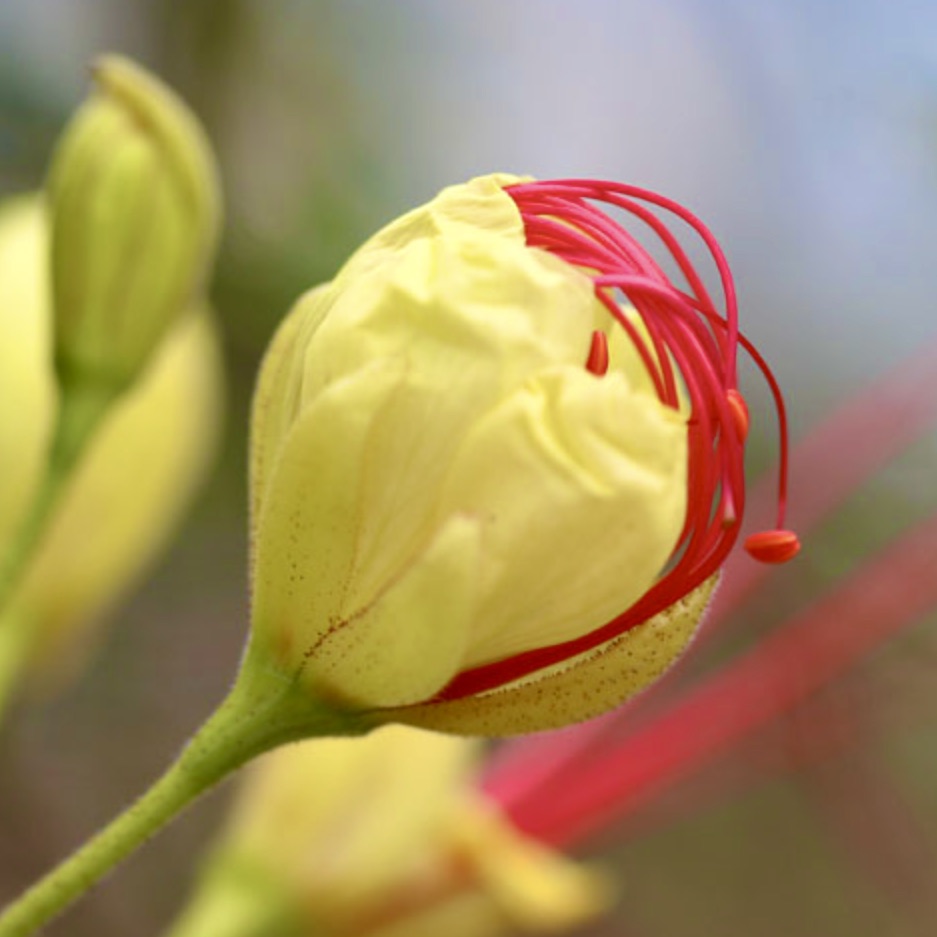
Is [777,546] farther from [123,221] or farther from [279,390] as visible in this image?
[123,221]

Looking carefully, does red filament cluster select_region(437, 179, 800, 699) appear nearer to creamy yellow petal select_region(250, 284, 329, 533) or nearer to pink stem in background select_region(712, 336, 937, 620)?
creamy yellow petal select_region(250, 284, 329, 533)

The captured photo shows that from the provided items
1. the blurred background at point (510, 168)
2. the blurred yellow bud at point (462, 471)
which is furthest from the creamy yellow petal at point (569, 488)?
the blurred background at point (510, 168)

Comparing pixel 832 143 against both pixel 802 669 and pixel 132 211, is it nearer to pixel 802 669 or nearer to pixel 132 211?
pixel 802 669

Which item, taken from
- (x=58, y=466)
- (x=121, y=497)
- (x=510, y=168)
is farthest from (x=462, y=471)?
(x=510, y=168)

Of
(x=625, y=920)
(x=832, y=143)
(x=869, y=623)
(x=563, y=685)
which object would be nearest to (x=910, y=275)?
(x=832, y=143)

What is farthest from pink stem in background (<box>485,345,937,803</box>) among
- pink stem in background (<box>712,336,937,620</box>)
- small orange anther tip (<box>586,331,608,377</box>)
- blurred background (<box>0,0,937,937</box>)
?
small orange anther tip (<box>586,331,608,377</box>)
